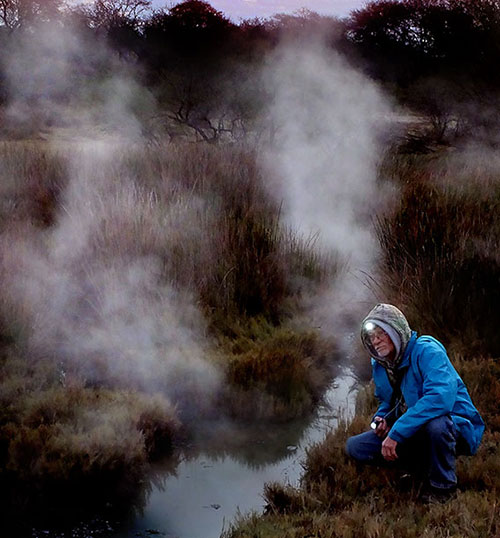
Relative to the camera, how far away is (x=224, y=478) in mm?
3787

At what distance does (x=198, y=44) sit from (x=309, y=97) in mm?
3275

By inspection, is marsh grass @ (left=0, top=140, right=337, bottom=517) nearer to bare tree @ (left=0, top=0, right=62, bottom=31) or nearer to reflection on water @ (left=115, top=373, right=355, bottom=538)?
reflection on water @ (left=115, top=373, right=355, bottom=538)

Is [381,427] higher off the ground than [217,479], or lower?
higher

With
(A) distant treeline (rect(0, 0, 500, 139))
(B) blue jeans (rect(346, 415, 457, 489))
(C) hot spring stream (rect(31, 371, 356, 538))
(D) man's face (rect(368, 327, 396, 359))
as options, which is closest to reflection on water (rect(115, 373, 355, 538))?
(C) hot spring stream (rect(31, 371, 356, 538))

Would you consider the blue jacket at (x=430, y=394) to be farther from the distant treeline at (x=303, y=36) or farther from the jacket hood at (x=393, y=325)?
the distant treeline at (x=303, y=36)

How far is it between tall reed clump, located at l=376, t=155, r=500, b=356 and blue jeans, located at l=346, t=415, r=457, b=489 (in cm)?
143

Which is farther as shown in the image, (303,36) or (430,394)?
(303,36)

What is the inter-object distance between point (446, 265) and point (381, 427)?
1905 mm

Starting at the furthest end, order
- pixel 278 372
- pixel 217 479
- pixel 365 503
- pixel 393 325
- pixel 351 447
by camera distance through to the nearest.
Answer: pixel 278 372 → pixel 217 479 → pixel 351 447 → pixel 365 503 → pixel 393 325

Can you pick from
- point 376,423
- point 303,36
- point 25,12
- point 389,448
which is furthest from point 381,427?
point 303,36

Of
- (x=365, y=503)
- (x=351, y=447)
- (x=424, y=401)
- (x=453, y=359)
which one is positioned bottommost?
(x=365, y=503)

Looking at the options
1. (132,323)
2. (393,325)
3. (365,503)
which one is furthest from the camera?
(132,323)

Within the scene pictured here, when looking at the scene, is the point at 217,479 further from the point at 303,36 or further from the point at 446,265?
the point at 303,36

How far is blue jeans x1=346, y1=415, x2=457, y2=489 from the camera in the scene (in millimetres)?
3039
